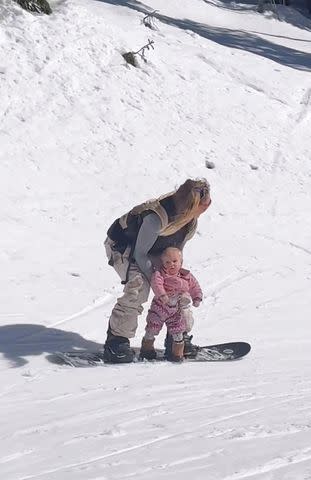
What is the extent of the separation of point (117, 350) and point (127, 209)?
374 cm

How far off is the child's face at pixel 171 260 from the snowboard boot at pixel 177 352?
1.91 ft

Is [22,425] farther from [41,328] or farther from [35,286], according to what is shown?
[35,286]

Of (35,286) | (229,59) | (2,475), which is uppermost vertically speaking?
(229,59)

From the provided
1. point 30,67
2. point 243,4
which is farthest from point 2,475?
point 243,4

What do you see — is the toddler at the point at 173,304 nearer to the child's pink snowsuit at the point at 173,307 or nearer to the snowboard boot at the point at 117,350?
the child's pink snowsuit at the point at 173,307

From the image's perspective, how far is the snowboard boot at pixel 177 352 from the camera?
7.62 meters

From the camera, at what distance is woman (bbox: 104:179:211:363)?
736 cm

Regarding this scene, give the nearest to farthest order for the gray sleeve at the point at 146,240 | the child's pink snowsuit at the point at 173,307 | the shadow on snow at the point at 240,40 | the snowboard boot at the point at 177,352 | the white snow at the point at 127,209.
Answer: the white snow at the point at 127,209
the gray sleeve at the point at 146,240
the child's pink snowsuit at the point at 173,307
the snowboard boot at the point at 177,352
the shadow on snow at the point at 240,40

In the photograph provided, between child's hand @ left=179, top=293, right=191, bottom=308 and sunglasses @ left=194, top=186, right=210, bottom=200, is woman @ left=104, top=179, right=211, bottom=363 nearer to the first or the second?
sunglasses @ left=194, top=186, right=210, bottom=200

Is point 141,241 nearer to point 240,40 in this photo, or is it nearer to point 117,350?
point 117,350

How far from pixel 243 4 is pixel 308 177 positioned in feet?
31.7

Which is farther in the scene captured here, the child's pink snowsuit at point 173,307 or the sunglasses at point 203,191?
the child's pink snowsuit at point 173,307

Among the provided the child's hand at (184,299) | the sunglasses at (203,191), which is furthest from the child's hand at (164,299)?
the sunglasses at (203,191)

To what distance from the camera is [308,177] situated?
41.9 feet
